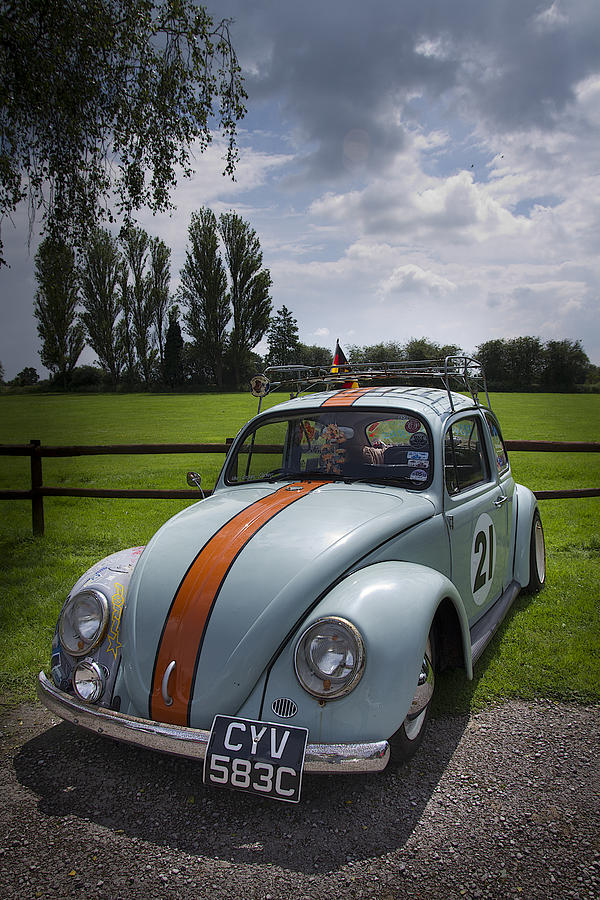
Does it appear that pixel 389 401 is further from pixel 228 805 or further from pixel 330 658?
pixel 228 805

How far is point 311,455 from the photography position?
419cm

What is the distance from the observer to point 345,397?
429 centimetres

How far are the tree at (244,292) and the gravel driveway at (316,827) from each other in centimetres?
4254

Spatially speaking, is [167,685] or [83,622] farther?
[83,622]

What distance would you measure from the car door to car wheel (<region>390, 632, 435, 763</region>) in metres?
0.89

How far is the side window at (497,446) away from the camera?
5000 millimetres

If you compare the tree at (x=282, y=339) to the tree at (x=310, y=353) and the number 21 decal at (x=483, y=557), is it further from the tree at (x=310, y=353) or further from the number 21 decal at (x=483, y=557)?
the number 21 decal at (x=483, y=557)

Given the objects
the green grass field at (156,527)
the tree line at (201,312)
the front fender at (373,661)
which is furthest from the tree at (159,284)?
the front fender at (373,661)

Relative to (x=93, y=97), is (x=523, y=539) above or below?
below

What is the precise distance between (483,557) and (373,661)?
202 cm

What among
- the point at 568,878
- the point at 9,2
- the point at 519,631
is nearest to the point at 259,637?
the point at 568,878

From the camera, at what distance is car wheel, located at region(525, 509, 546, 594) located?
542cm

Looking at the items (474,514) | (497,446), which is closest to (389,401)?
(474,514)

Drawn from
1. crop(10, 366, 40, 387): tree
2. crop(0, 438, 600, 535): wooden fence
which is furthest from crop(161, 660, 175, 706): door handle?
crop(10, 366, 40, 387): tree
